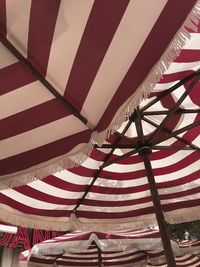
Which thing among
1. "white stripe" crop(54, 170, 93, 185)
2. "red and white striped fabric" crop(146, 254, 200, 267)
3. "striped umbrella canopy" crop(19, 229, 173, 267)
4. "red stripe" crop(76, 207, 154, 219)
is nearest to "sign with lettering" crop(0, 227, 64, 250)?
"striped umbrella canopy" crop(19, 229, 173, 267)

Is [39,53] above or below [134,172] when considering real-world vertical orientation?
below

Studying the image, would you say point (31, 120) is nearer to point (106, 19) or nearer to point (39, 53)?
point (39, 53)

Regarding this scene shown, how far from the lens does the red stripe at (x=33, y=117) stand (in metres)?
1.86

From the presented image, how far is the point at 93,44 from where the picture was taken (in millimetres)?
1447

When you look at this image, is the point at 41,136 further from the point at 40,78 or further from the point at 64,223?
the point at 64,223

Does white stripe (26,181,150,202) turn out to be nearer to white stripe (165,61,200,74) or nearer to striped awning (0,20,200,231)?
striped awning (0,20,200,231)

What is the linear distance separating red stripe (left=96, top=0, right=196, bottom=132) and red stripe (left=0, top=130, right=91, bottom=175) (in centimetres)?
→ 41

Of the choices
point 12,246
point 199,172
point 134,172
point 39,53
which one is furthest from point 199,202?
point 12,246

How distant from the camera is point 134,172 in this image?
12.3ft

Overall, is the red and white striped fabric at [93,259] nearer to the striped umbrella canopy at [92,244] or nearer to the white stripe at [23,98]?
the striped umbrella canopy at [92,244]

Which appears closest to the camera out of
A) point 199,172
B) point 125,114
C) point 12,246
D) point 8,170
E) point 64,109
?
point 125,114

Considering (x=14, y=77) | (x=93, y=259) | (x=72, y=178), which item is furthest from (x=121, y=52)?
(x=93, y=259)

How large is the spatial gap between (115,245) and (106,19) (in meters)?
4.13

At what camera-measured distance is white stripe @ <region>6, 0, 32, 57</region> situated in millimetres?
1338
